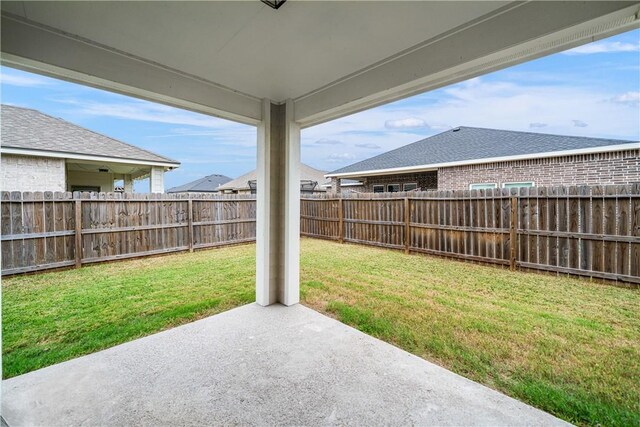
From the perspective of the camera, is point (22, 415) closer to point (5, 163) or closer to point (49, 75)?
point (49, 75)

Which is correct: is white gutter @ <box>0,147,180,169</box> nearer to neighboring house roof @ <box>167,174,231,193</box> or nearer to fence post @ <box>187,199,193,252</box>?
fence post @ <box>187,199,193,252</box>

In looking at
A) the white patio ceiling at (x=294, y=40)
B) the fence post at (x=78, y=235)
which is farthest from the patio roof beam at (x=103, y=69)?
the fence post at (x=78, y=235)

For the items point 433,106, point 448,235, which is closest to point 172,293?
point 448,235

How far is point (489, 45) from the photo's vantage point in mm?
1864

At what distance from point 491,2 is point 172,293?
459 centimetres

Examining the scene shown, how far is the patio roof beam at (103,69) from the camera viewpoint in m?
1.90

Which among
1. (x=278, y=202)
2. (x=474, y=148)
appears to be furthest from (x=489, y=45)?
(x=474, y=148)

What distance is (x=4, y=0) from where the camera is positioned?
5.59ft

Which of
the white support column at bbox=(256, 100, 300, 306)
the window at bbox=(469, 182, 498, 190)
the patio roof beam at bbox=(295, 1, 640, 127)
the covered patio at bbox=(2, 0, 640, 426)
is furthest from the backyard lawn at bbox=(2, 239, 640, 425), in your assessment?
the window at bbox=(469, 182, 498, 190)

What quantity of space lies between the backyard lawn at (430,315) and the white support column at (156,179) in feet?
15.0

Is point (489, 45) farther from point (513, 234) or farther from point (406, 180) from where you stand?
point (406, 180)

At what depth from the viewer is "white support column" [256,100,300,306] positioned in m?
3.45

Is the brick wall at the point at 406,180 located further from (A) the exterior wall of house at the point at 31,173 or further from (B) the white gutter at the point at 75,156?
(A) the exterior wall of house at the point at 31,173

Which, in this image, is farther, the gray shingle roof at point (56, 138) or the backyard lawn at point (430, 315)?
the gray shingle roof at point (56, 138)
